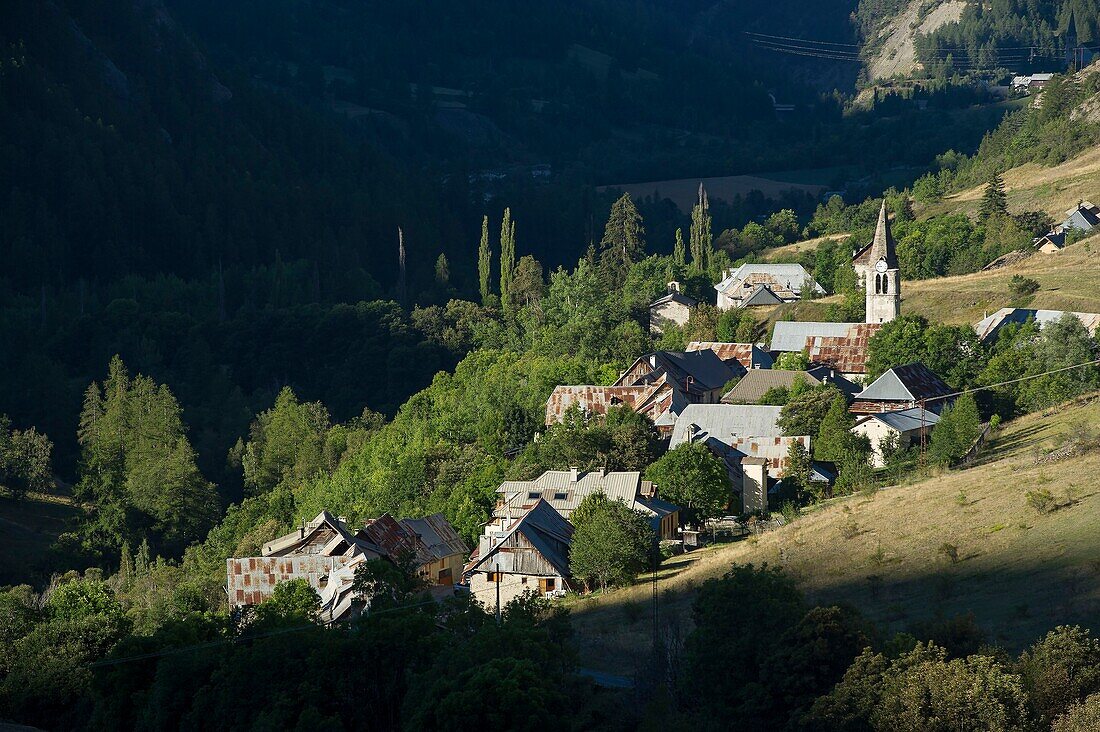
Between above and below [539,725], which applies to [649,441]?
above

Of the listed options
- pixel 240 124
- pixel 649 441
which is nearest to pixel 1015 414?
pixel 649 441

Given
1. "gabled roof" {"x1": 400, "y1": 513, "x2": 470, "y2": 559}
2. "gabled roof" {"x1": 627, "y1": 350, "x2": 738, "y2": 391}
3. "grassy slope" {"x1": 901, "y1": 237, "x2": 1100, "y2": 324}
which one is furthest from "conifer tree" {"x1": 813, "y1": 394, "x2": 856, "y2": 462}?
"grassy slope" {"x1": 901, "y1": 237, "x2": 1100, "y2": 324}

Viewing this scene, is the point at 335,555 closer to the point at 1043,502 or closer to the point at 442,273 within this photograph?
the point at 1043,502

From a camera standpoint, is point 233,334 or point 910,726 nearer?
point 910,726

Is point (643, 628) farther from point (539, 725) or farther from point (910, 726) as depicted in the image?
point (910, 726)

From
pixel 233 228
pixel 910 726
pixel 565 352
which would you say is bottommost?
pixel 910 726

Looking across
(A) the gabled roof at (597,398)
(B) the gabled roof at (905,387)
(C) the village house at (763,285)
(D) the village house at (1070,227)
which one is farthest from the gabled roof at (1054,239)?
(A) the gabled roof at (597,398)
